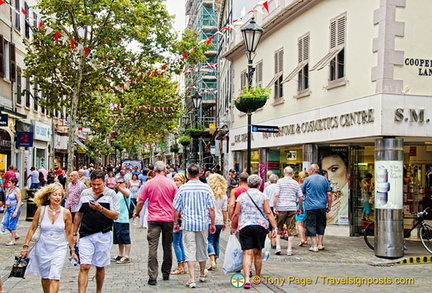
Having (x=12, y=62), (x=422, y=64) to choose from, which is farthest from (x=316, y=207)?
(x=12, y=62)

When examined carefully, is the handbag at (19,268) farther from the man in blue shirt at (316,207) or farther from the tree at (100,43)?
the tree at (100,43)

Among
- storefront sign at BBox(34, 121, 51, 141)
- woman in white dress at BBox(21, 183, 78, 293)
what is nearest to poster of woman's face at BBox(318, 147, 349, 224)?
woman in white dress at BBox(21, 183, 78, 293)

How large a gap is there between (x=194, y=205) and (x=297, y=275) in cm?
255

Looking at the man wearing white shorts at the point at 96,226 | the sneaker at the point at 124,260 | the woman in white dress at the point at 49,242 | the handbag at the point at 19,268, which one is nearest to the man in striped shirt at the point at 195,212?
the man wearing white shorts at the point at 96,226

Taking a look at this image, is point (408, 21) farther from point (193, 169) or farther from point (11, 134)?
point (11, 134)

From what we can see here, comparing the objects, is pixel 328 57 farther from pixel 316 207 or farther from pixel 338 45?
pixel 316 207

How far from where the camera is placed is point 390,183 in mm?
12266

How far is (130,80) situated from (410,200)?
457 inches

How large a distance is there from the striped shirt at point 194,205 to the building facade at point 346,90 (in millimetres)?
4955

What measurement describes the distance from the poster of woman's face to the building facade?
0.09 feet

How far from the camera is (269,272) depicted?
34.4 feet

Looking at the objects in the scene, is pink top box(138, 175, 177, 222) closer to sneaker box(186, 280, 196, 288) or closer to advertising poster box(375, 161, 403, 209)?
sneaker box(186, 280, 196, 288)

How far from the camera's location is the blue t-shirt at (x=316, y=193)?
1332cm

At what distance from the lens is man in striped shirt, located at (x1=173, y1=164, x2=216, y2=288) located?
9117mm
